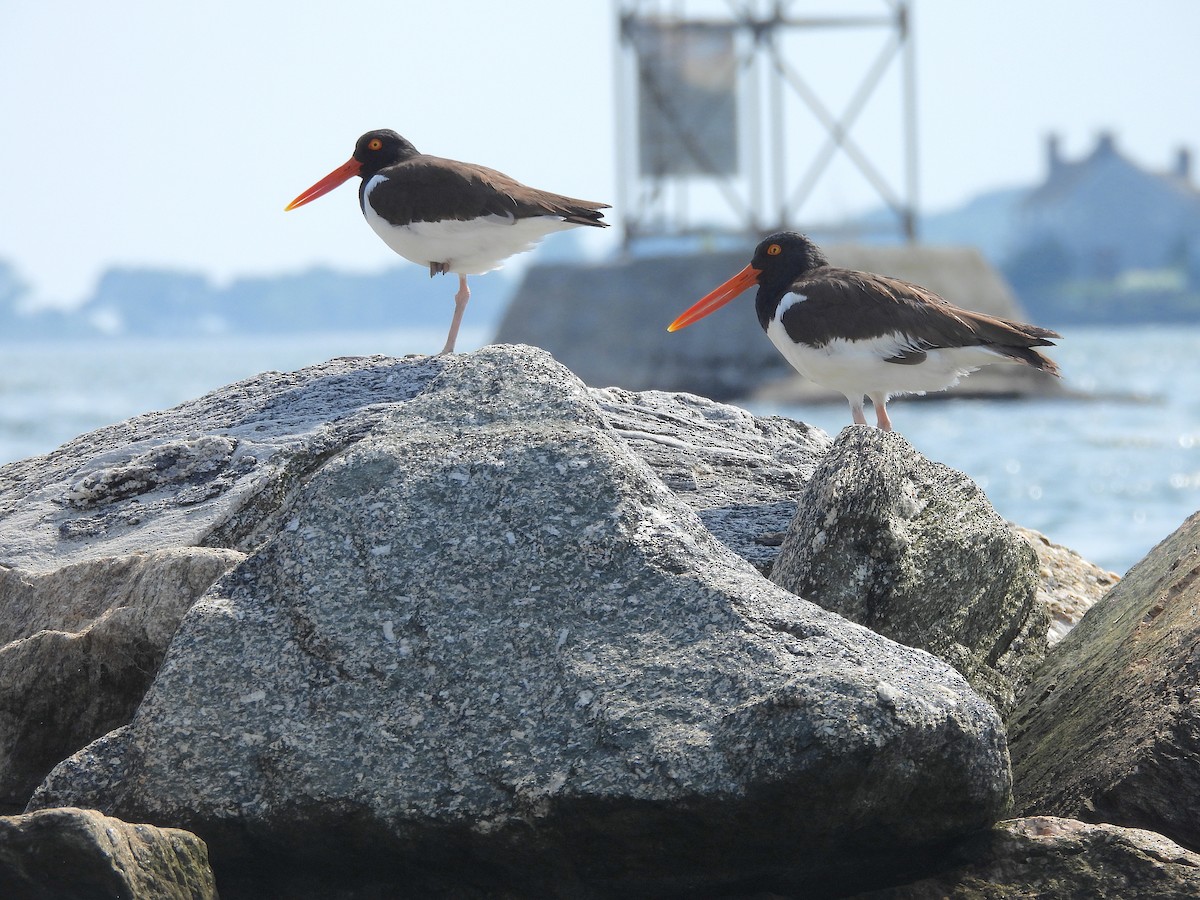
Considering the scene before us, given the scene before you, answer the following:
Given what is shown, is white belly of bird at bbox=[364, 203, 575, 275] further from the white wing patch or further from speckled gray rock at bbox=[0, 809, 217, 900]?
speckled gray rock at bbox=[0, 809, 217, 900]

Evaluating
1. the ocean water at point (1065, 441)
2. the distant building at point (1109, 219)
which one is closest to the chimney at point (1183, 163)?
the distant building at point (1109, 219)

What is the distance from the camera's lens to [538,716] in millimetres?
3211

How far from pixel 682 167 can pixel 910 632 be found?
2577cm

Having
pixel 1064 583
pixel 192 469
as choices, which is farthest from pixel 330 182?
pixel 1064 583

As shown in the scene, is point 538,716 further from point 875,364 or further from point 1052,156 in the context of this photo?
point 1052,156

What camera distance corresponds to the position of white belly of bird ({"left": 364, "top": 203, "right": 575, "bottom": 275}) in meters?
7.46

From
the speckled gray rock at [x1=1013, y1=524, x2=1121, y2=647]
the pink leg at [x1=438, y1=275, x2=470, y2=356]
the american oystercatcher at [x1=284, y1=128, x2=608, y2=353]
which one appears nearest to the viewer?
the speckled gray rock at [x1=1013, y1=524, x2=1121, y2=647]

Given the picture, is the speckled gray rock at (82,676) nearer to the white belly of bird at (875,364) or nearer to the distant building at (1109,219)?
the white belly of bird at (875,364)

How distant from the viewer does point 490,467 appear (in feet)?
11.7

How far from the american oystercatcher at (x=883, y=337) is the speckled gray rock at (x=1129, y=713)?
2.18 m

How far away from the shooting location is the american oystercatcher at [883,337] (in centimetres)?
692

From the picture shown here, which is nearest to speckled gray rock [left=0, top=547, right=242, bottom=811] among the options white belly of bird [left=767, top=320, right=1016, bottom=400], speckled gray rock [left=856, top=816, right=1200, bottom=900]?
speckled gray rock [left=856, top=816, right=1200, bottom=900]

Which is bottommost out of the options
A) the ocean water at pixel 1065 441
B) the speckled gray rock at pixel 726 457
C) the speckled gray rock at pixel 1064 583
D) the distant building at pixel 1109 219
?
the distant building at pixel 1109 219

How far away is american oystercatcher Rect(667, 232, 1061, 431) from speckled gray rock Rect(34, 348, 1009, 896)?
11.6 ft
